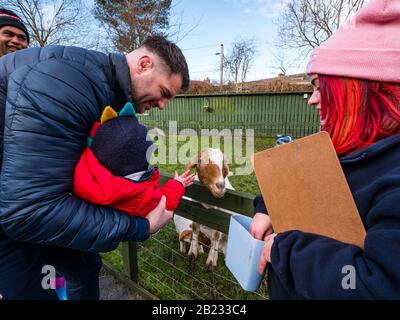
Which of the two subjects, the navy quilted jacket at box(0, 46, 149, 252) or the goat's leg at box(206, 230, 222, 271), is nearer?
the navy quilted jacket at box(0, 46, 149, 252)

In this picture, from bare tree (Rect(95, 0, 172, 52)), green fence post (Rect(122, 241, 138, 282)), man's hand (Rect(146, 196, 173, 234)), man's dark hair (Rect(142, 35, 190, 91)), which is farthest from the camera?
bare tree (Rect(95, 0, 172, 52))

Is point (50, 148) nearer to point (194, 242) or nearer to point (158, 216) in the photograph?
point (158, 216)

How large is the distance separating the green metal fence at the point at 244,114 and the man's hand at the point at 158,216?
1331 centimetres

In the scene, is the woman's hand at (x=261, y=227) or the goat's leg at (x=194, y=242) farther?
the goat's leg at (x=194, y=242)

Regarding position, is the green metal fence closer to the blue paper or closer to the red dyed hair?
the blue paper

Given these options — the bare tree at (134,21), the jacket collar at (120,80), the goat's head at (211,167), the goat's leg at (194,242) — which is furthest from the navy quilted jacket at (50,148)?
the bare tree at (134,21)

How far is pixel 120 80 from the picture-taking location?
130 centimetres

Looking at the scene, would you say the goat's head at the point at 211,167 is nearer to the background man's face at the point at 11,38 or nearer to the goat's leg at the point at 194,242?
the goat's leg at the point at 194,242

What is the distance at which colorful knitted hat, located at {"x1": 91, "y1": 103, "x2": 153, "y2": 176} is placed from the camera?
999 millimetres

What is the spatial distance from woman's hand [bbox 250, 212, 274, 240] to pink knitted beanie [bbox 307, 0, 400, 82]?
1.93ft

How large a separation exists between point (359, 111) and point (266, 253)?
0.57m

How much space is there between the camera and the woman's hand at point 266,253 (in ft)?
3.09

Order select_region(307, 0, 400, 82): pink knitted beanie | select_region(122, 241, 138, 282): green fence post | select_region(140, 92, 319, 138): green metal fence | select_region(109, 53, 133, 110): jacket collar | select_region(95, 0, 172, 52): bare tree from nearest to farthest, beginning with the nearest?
select_region(307, 0, 400, 82): pink knitted beanie → select_region(109, 53, 133, 110): jacket collar → select_region(122, 241, 138, 282): green fence post → select_region(95, 0, 172, 52): bare tree → select_region(140, 92, 319, 138): green metal fence

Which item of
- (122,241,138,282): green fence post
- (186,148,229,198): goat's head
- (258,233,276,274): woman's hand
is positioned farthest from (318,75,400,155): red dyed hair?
(122,241,138,282): green fence post
